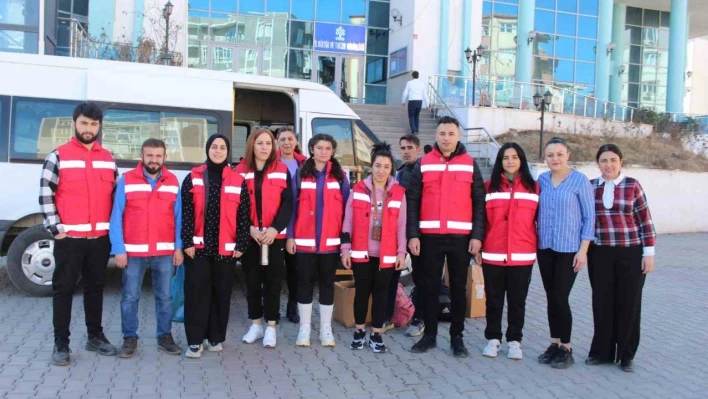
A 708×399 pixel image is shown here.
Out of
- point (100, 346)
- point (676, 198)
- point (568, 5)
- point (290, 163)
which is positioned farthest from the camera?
point (568, 5)

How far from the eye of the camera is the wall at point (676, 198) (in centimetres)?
1485

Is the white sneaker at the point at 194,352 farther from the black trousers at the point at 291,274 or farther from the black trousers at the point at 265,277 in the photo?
the black trousers at the point at 291,274

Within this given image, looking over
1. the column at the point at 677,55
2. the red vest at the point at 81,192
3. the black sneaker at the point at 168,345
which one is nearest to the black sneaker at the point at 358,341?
the black sneaker at the point at 168,345

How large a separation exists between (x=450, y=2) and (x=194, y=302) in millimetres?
20066

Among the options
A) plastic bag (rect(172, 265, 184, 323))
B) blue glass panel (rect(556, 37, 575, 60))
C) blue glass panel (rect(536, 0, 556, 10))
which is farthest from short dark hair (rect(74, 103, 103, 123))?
blue glass panel (rect(556, 37, 575, 60))

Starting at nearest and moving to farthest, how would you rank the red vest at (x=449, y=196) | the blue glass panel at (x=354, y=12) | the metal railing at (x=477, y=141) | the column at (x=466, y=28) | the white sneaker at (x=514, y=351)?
1. the red vest at (x=449, y=196)
2. the white sneaker at (x=514, y=351)
3. the metal railing at (x=477, y=141)
4. the column at (x=466, y=28)
5. the blue glass panel at (x=354, y=12)

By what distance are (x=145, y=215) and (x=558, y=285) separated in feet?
11.5

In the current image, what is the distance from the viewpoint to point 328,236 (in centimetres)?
553

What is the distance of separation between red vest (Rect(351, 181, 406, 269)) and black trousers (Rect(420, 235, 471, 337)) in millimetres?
309

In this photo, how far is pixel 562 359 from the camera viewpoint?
5.35 meters

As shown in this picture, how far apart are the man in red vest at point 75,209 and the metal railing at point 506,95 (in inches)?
586

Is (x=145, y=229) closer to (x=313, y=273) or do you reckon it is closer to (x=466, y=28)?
(x=313, y=273)

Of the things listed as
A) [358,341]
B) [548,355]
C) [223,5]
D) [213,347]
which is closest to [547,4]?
[223,5]

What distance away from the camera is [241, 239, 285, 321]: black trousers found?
5.52m
